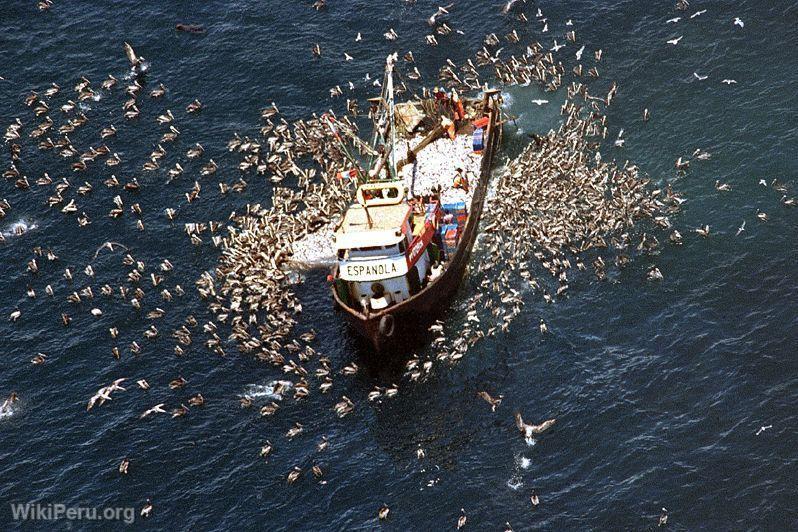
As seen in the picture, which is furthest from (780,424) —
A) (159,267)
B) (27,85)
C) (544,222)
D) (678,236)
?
(27,85)

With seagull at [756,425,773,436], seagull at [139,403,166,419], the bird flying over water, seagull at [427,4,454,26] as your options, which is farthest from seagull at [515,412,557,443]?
seagull at [427,4,454,26]

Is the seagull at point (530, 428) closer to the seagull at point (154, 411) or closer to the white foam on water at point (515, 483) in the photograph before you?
the white foam on water at point (515, 483)

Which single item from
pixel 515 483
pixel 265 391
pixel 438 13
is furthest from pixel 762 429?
pixel 438 13

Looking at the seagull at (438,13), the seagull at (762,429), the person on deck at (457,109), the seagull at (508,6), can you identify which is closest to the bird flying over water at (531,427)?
the seagull at (762,429)

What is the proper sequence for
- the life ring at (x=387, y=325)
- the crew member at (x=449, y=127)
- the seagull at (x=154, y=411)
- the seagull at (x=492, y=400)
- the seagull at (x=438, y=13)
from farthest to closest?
the seagull at (x=438, y=13), the crew member at (x=449, y=127), the life ring at (x=387, y=325), the seagull at (x=154, y=411), the seagull at (x=492, y=400)

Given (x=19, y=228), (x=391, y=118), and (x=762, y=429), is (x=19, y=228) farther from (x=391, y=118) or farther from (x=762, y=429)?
(x=762, y=429)

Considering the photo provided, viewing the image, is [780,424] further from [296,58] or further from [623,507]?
[296,58]
